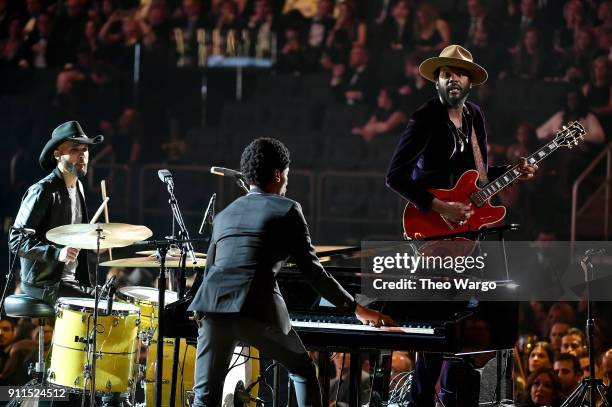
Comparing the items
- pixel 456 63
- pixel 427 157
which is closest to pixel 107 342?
pixel 427 157

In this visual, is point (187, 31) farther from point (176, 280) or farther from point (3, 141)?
point (176, 280)

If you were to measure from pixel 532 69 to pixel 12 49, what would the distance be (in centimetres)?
461

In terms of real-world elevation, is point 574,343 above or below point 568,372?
above

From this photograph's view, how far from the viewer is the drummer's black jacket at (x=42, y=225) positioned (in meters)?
5.65

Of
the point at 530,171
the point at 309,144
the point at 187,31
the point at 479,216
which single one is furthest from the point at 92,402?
the point at 187,31

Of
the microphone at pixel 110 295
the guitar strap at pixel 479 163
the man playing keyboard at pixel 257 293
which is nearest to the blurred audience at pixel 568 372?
the guitar strap at pixel 479 163

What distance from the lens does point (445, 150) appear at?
4.81 metres

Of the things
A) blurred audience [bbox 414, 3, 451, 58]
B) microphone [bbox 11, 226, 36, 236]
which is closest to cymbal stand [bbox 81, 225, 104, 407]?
microphone [bbox 11, 226, 36, 236]

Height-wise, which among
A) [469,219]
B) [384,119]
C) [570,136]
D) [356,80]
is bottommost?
[469,219]

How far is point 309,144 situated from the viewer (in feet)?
27.2

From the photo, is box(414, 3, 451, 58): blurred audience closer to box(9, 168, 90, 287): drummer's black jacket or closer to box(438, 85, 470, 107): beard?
box(438, 85, 470, 107): beard

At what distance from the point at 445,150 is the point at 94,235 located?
1.89m

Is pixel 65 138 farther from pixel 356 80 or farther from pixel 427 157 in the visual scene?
pixel 356 80

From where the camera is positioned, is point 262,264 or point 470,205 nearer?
point 262,264
